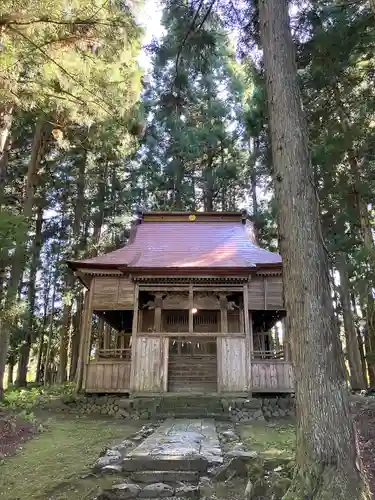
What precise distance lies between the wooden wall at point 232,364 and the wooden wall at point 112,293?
9.81ft

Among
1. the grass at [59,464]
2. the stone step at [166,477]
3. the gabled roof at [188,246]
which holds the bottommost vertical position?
the grass at [59,464]

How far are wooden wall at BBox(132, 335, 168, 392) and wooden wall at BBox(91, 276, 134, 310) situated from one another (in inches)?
55.3

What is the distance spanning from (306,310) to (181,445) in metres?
3.15

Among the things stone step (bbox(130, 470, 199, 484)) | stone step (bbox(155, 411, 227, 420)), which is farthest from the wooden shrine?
stone step (bbox(130, 470, 199, 484))

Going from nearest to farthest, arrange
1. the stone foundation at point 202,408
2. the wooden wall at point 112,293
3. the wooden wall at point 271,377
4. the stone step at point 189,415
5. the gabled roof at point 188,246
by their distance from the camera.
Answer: the stone step at point 189,415, the stone foundation at point 202,408, the wooden wall at point 271,377, the gabled roof at point 188,246, the wooden wall at point 112,293

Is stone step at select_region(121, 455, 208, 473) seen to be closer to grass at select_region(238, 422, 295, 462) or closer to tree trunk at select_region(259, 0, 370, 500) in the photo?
grass at select_region(238, 422, 295, 462)

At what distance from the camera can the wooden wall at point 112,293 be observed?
1155 cm

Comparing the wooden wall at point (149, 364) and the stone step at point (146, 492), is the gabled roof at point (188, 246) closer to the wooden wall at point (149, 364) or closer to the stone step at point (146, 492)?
the wooden wall at point (149, 364)

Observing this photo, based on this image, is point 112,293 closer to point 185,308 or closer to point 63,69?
point 185,308

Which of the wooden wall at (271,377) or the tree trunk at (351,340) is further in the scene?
the tree trunk at (351,340)

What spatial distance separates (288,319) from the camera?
12.2 ft

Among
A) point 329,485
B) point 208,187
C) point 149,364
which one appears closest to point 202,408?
point 149,364

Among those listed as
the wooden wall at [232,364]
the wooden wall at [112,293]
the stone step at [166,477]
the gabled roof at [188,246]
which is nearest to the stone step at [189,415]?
the wooden wall at [232,364]

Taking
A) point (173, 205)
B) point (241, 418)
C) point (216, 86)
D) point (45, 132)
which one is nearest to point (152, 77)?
point (216, 86)
